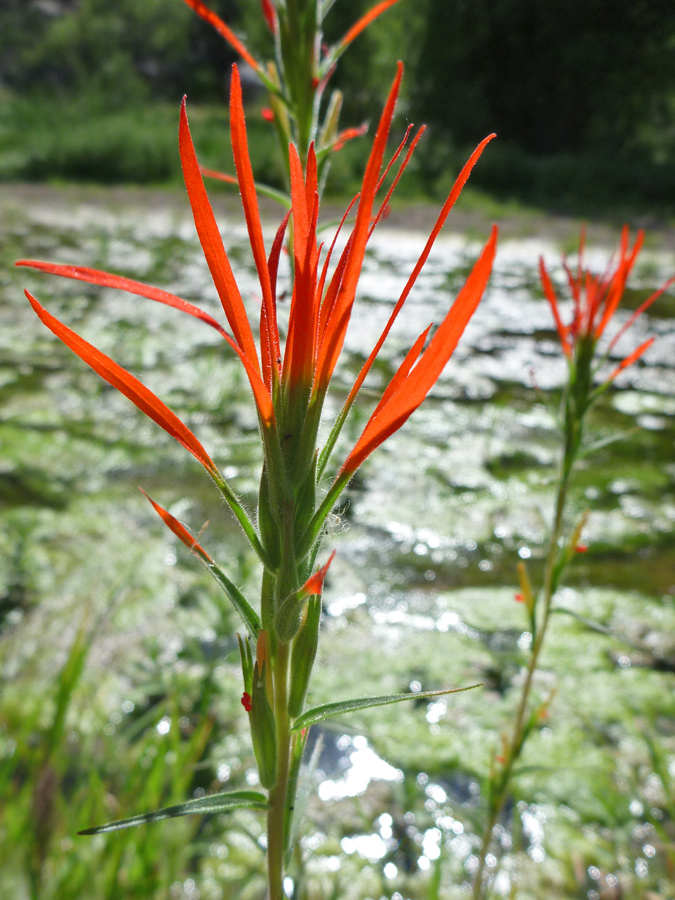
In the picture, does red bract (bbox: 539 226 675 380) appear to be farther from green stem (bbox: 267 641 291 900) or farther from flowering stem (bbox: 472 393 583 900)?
green stem (bbox: 267 641 291 900)

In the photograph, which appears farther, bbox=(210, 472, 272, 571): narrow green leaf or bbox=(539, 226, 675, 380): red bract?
bbox=(539, 226, 675, 380): red bract

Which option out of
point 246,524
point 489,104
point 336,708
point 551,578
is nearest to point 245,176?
point 246,524

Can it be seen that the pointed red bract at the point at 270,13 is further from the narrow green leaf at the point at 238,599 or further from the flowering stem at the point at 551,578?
the narrow green leaf at the point at 238,599

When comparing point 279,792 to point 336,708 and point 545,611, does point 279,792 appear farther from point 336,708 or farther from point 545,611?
point 545,611

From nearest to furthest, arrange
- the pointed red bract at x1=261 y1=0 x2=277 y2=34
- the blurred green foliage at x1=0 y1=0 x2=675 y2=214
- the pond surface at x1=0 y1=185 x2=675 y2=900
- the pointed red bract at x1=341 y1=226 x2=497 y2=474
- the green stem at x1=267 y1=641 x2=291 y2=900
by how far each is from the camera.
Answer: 1. the pointed red bract at x1=341 y1=226 x2=497 y2=474
2. the green stem at x1=267 y1=641 x2=291 y2=900
3. the pointed red bract at x1=261 y1=0 x2=277 y2=34
4. the pond surface at x1=0 y1=185 x2=675 y2=900
5. the blurred green foliage at x1=0 y1=0 x2=675 y2=214

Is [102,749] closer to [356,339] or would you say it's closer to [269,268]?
[269,268]

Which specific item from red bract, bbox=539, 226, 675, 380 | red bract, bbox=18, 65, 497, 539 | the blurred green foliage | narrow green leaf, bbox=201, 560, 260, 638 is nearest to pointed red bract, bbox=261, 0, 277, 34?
red bract, bbox=539, 226, 675, 380

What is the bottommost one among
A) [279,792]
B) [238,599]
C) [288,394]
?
[279,792]
